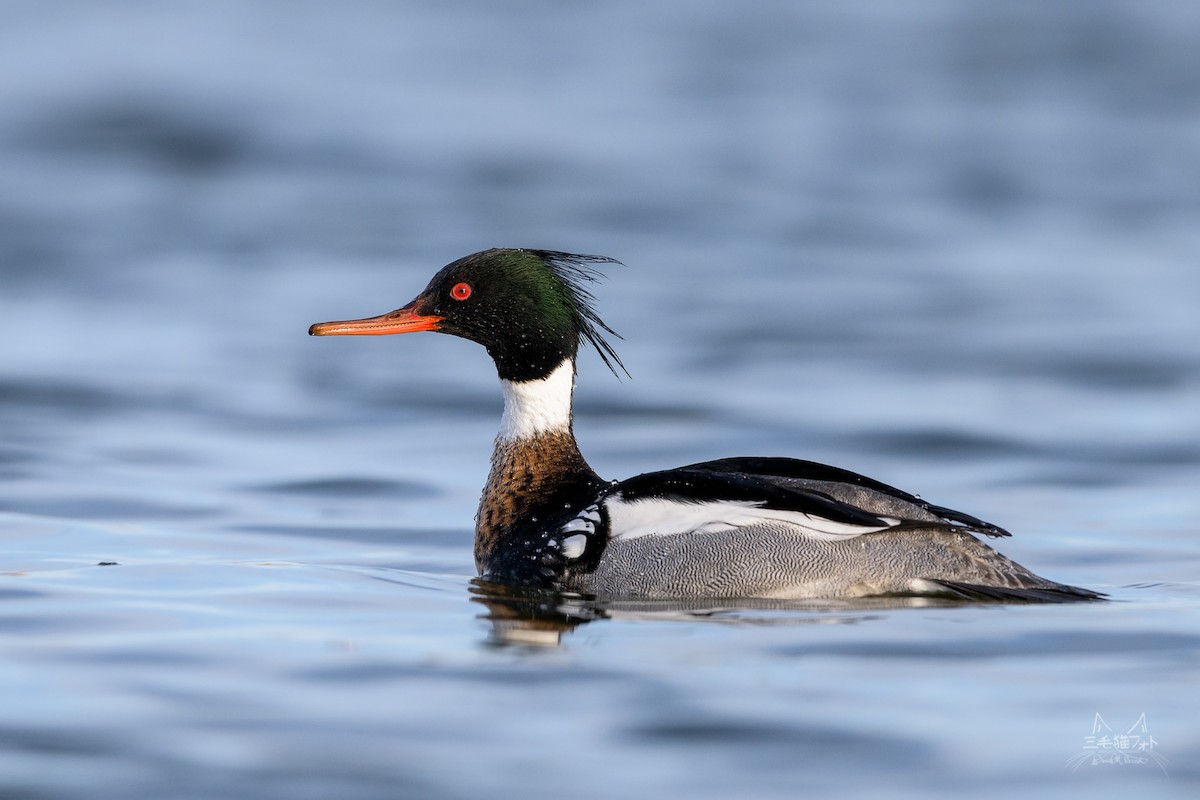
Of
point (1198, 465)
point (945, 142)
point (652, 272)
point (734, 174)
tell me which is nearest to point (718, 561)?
point (1198, 465)

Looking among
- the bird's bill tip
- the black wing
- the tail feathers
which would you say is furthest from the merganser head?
Answer: the tail feathers

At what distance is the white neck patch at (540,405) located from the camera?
8164 mm

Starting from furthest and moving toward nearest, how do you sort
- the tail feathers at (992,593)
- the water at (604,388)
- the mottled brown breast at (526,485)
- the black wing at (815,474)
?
the mottled brown breast at (526,485)
the black wing at (815,474)
the tail feathers at (992,593)
the water at (604,388)

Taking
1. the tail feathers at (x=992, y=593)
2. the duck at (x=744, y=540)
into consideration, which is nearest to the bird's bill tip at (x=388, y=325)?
the duck at (x=744, y=540)

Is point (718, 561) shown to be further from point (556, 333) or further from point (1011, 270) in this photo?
point (1011, 270)

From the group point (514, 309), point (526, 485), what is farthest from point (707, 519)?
point (514, 309)

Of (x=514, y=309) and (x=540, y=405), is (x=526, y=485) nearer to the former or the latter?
(x=540, y=405)

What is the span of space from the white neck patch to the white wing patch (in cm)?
91

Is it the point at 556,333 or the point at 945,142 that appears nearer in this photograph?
the point at 556,333

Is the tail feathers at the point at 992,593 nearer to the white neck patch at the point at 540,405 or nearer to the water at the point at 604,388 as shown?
the water at the point at 604,388

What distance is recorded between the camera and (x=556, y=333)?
816cm

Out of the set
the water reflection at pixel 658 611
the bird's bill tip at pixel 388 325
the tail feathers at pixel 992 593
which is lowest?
the water reflection at pixel 658 611

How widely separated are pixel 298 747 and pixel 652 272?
13.9m

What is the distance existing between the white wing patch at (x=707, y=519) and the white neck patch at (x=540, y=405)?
91 centimetres
